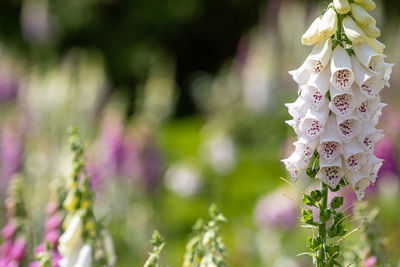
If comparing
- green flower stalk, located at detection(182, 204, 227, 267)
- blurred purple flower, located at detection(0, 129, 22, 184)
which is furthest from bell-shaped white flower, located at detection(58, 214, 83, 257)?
blurred purple flower, located at detection(0, 129, 22, 184)

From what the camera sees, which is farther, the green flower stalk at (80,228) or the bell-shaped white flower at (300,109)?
the green flower stalk at (80,228)

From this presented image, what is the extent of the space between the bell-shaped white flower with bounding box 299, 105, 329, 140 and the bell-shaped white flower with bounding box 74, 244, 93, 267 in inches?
29.8

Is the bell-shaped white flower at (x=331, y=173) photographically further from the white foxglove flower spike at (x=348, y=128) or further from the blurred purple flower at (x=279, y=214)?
the blurred purple flower at (x=279, y=214)

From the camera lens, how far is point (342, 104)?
1601mm

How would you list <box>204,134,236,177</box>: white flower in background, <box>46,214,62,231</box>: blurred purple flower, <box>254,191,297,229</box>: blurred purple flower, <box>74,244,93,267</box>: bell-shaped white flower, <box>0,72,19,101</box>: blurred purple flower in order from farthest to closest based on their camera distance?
<box>0,72,19,101</box>: blurred purple flower
<box>204,134,236,177</box>: white flower in background
<box>254,191,297,229</box>: blurred purple flower
<box>46,214,62,231</box>: blurred purple flower
<box>74,244,93,267</box>: bell-shaped white flower

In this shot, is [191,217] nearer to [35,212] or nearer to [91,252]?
[35,212]

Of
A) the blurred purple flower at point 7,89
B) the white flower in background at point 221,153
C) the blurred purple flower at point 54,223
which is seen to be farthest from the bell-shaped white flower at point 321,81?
the blurred purple flower at point 7,89

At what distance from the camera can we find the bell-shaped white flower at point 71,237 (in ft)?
6.62

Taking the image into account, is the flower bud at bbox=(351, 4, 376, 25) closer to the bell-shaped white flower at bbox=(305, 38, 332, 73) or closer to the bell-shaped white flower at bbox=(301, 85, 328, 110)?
the bell-shaped white flower at bbox=(305, 38, 332, 73)

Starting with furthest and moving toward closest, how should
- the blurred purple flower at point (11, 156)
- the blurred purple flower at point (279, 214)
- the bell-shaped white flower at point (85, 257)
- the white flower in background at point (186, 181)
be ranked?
the white flower in background at point (186, 181) → the blurred purple flower at point (11, 156) → the blurred purple flower at point (279, 214) → the bell-shaped white flower at point (85, 257)

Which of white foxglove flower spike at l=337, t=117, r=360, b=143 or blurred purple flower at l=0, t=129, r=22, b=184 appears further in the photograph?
blurred purple flower at l=0, t=129, r=22, b=184

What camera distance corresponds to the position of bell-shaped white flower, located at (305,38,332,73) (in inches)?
64.4

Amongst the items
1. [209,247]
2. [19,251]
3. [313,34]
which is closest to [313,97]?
[313,34]

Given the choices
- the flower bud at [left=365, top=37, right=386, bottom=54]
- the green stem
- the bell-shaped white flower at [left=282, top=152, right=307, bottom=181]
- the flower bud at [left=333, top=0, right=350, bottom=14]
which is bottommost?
the green stem
